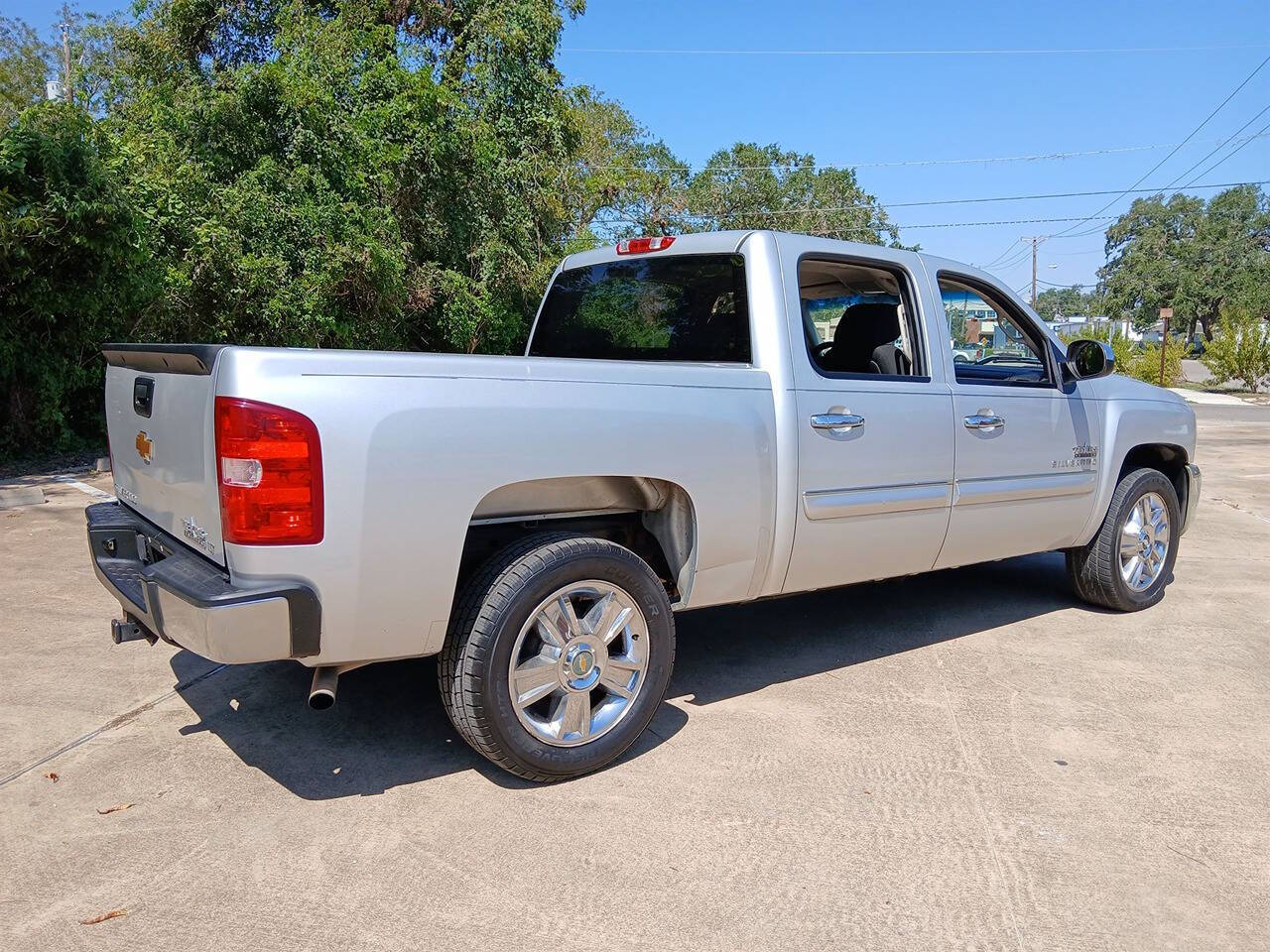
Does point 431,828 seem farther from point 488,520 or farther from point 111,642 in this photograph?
point 111,642

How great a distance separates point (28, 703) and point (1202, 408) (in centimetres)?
2653

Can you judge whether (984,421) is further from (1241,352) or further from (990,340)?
(1241,352)

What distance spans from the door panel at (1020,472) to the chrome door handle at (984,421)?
0.04 feet

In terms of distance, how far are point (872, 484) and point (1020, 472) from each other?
3.77 ft

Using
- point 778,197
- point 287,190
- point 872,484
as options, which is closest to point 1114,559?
point 872,484

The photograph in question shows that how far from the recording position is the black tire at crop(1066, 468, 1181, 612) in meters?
5.70

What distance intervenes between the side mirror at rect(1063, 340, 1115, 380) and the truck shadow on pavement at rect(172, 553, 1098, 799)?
57.3 inches

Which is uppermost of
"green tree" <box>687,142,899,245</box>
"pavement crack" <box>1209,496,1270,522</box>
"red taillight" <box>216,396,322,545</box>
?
"green tree" <box>687,142,899,245</box>

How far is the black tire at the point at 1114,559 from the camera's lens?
570cm

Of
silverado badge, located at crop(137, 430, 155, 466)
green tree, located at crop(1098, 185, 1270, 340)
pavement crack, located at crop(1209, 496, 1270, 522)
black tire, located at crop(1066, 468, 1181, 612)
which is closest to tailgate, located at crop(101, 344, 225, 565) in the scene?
silverado badge, located at crop(137, 430, 155, 466)

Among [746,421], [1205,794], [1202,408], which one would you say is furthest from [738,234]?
[1202,408]

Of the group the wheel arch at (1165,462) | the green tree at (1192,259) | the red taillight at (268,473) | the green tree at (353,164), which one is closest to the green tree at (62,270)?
the green tree at (353,164)

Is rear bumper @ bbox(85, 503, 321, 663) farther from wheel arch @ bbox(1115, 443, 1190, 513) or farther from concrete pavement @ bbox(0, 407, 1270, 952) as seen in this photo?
wheel arch @ bbox(1115, 443, 1190, 513)

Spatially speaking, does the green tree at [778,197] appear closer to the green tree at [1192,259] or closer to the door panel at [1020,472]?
the green tree at [1192,259]
